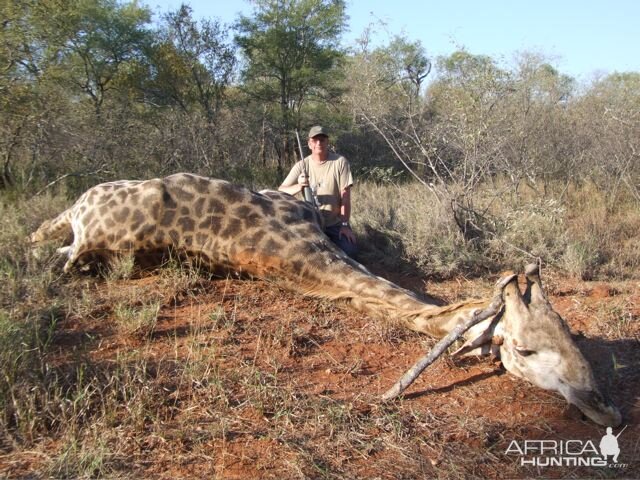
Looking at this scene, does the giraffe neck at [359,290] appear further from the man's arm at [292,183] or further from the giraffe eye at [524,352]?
the man's arm at [292,183]

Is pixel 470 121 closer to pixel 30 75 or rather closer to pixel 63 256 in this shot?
pixel 63 256

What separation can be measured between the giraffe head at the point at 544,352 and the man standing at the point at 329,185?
9.70 feet

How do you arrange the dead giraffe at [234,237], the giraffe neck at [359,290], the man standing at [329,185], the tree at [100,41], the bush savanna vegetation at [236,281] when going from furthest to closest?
the tree at [100,41]
the man standing at [329,185]
the dead giraffe at [234,237]
the giraffe neck at [359,290]
the bush savanna vegetation at [236,281]

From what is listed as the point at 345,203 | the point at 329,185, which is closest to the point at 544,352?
the point at 345,203

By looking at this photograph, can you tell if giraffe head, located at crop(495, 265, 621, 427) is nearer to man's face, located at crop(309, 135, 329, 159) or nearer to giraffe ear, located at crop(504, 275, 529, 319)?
giraffe ear, located at crop(504, 275, 529, 319)

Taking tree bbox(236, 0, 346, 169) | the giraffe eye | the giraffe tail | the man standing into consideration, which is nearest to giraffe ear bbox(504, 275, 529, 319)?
the giraffe eye

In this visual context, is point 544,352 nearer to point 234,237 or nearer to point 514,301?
point 514,301

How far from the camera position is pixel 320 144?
617 cm

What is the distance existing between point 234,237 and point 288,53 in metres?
12.1

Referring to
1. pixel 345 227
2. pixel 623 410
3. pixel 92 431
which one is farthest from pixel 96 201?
pixel 623 410

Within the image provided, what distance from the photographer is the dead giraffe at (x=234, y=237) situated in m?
4.17

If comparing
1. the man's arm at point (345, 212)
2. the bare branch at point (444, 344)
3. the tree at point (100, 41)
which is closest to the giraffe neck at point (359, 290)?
the bare branch at point (444, 344)

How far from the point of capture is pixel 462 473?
8.14ft

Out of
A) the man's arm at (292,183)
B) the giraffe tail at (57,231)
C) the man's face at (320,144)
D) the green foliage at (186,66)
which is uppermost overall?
the green foliage at (186,66)
